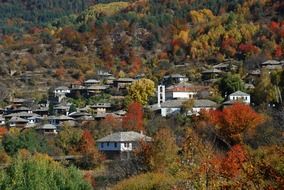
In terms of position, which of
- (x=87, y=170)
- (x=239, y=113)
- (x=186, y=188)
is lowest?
(x=87, y=170)

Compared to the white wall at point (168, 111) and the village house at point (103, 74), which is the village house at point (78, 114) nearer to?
the white wall at point (168, 111)

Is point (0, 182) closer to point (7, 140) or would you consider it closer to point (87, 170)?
point (87, 170)

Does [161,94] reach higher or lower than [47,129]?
higher

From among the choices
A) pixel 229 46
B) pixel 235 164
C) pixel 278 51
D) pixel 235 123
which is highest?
pixel 235 164

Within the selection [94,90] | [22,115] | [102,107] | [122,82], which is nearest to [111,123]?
[102,107]

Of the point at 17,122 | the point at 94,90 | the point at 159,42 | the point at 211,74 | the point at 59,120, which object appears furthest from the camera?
the point at 159,42

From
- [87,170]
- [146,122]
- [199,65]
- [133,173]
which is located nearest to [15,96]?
[199,65]

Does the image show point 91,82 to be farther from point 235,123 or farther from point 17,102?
point 235,123
